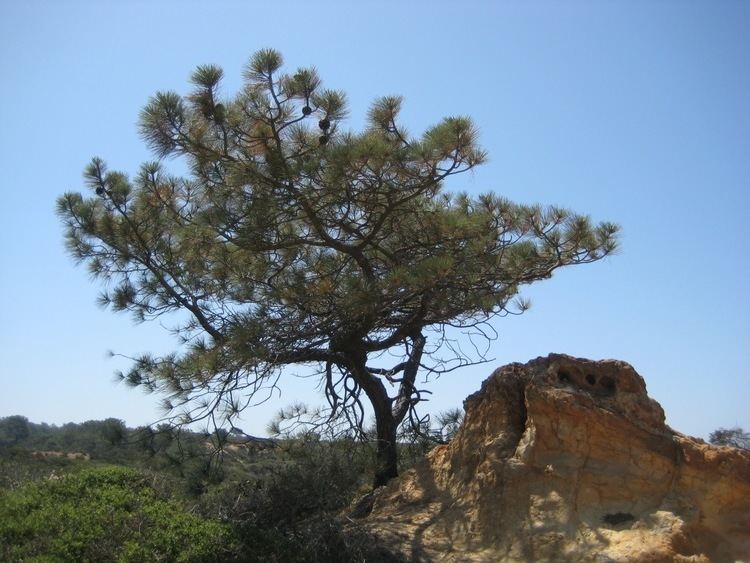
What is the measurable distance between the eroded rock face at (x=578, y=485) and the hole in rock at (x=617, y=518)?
14 millimetres

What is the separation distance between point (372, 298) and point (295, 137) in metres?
2.18

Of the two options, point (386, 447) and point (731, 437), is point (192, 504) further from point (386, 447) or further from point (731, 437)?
point (731, 437)

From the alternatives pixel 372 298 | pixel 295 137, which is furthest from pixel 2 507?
pixel 295 137

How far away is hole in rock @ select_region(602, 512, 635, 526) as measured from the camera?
7.68 meters

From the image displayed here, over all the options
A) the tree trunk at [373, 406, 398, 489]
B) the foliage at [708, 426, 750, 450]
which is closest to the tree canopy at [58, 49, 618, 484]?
the tree trunk at [373, 406, 398, 489]

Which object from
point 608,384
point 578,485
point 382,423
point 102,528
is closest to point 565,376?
point 608,384

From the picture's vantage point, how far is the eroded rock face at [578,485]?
750cm

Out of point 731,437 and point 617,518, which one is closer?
point 617,518

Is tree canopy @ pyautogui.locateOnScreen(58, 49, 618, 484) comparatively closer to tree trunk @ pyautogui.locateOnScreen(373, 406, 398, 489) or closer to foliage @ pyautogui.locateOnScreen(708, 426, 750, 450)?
tree trunk @ pyautogui.locateOnScreen(373, 406, 398, 489)

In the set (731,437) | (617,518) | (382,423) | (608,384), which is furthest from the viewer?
(731,437)

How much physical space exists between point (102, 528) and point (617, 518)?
5.32 m

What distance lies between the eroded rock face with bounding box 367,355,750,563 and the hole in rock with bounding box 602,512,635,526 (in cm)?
1

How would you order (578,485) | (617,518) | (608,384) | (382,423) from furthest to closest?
(382,423), (608,384), (578,485), (617,518)

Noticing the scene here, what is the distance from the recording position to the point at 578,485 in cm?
800
